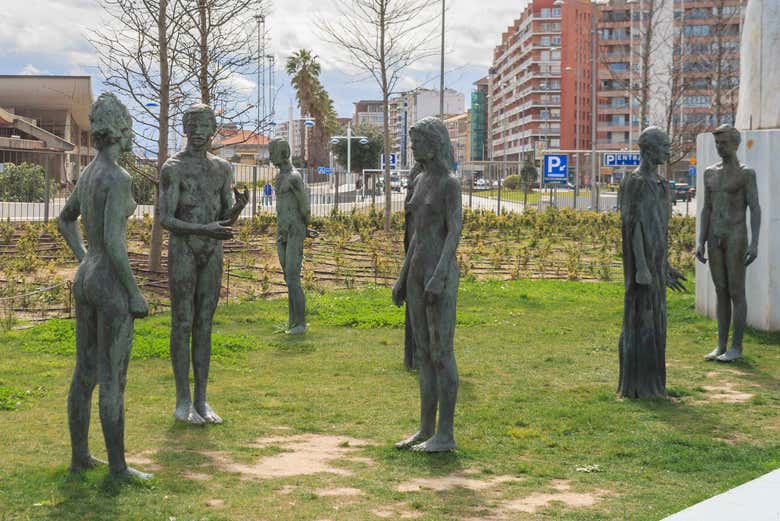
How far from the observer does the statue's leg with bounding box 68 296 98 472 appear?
19.3ft

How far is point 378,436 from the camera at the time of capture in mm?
7301

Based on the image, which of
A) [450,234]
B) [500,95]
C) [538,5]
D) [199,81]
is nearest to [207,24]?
[199,81]

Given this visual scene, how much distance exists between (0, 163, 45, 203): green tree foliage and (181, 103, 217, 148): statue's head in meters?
22.3

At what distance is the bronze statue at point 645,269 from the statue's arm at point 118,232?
14.7ft

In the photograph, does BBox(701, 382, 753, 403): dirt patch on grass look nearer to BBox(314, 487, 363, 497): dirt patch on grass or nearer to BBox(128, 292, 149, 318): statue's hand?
BBox(314, 487, 363, 497): dirt patch on grass

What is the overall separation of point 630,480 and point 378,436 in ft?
6.41

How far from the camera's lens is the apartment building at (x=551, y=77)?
339 feet

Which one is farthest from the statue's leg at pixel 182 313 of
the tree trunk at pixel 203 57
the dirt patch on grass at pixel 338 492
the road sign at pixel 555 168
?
the road sign at pixel 555 168

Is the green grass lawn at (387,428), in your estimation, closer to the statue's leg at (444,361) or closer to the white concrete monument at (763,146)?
the statue's leg at (444,361)

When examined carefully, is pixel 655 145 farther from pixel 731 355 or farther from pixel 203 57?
pixel 203 57

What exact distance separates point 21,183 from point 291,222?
763 inches

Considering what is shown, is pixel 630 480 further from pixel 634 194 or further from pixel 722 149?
pixel 722 149

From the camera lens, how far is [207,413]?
7.67 m

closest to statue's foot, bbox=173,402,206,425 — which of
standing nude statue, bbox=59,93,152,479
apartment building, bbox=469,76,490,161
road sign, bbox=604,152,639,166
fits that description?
standing nude statue, bbox=59,93,152,479
